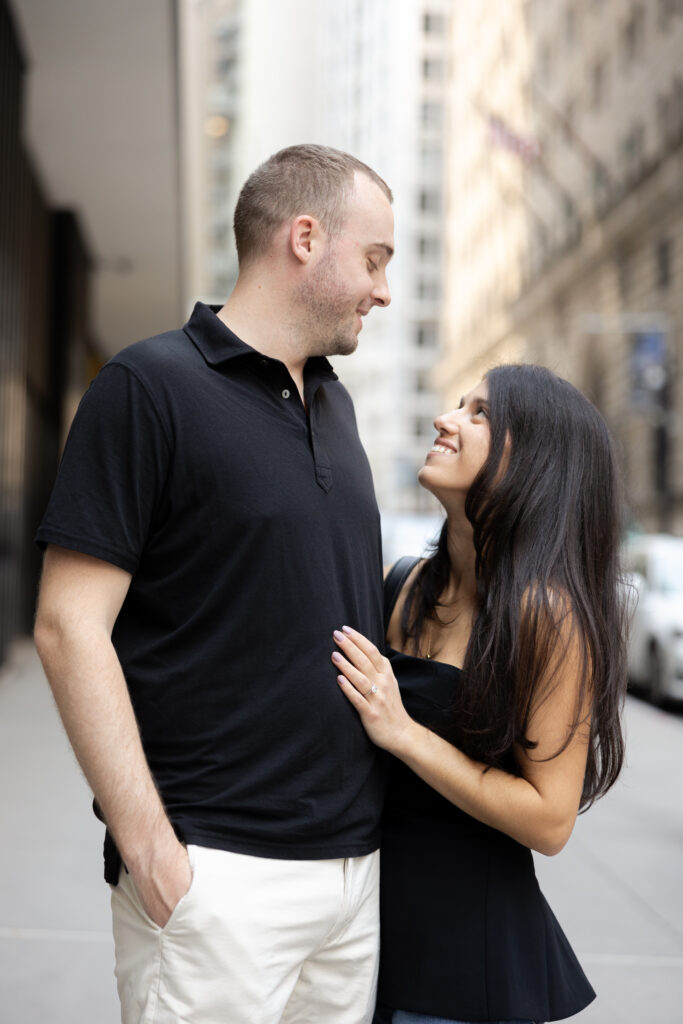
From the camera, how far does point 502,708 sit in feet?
7.54

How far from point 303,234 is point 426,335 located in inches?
4450

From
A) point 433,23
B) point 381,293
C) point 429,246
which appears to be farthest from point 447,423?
point 433,23

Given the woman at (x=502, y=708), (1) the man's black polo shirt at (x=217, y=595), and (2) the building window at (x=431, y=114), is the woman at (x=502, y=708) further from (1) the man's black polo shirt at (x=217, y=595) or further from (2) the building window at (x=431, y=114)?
(2) the building window at (x=431, y=114)

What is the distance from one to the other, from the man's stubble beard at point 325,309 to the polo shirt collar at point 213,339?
14 centimetres

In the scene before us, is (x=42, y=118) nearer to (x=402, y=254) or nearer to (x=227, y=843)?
(x=227, y=843)

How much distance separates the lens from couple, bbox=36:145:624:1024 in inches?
80.9

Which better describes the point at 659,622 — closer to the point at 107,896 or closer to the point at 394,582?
the point at 107,896

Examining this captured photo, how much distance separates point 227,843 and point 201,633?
37cm

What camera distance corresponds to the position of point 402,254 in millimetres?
113375

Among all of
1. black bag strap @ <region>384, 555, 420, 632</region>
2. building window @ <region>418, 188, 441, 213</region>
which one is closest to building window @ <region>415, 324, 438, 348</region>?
building window @ <region>418, 188, 441, 213</region>

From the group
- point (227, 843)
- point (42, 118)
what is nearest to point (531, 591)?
point (227, 843)

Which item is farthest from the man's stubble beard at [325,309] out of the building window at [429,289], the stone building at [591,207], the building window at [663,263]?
the building window at [429,289]

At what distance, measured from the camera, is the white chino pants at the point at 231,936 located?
6.71ft

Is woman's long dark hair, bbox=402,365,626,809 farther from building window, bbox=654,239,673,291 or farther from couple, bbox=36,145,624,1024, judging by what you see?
building window, bbox=654,239,673,291
